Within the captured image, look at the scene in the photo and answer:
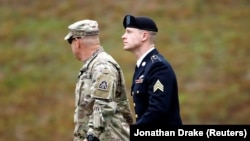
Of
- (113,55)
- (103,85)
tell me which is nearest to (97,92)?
(103,85)

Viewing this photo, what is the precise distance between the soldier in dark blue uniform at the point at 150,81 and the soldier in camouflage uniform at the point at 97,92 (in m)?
0.22

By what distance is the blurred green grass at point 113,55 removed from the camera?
14117mm

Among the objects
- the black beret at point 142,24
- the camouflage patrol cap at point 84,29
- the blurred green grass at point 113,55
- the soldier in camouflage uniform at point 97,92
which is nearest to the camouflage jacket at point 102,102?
the soldier in camouflage uniform at point 97,92

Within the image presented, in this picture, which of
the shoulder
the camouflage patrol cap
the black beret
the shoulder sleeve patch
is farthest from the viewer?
the camouflage patrol cap

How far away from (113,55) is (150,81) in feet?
29.4

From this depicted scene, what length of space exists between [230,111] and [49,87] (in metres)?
3.04

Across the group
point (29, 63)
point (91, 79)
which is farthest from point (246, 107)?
point (91, 79)

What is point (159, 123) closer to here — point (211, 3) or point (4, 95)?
point (4, 95)

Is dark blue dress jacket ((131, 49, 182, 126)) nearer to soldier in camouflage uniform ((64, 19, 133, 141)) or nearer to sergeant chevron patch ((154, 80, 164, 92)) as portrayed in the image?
sergeant chevron patch ((154, 80, 164, 92))

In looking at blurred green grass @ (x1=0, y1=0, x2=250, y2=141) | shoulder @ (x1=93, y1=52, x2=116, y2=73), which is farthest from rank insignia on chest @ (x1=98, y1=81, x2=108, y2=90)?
blurred green grass @ (x1=0, y1=0, x2=250, y2=141)

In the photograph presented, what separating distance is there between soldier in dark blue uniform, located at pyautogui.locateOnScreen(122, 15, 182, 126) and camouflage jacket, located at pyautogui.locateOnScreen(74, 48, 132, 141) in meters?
0.22

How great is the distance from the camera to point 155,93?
604cm

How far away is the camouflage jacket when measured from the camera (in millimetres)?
6352

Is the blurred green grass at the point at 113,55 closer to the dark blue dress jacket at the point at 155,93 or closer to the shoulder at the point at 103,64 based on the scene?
the shoulder at the point at 103,64
